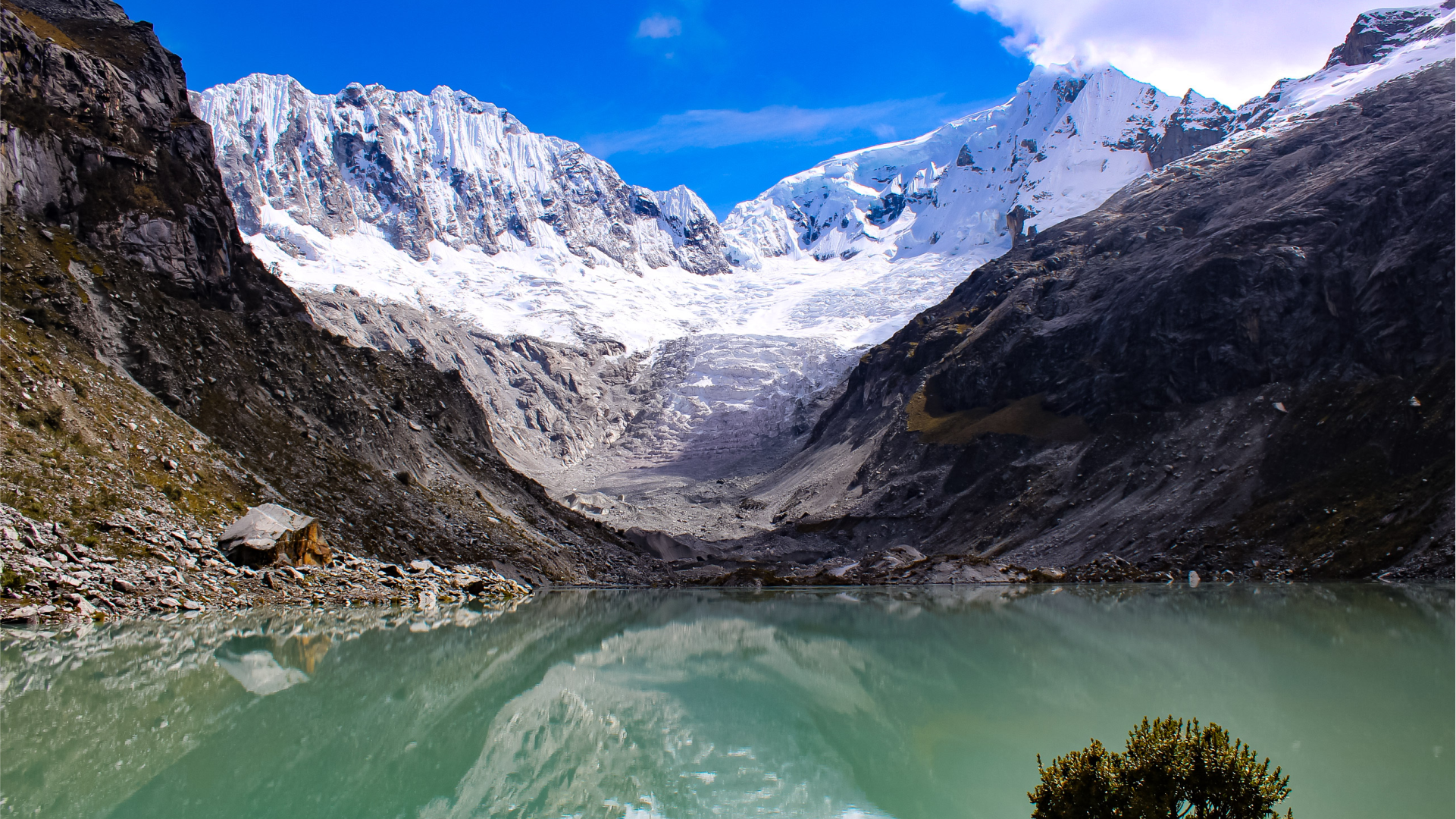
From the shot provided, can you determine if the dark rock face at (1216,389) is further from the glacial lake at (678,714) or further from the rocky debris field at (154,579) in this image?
the rocky debris field at (154,579)

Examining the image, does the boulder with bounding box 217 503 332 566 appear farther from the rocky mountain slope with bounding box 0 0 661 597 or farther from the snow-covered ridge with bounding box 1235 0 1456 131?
the snow-covered ridge with bounding box 1235 0 1456 131

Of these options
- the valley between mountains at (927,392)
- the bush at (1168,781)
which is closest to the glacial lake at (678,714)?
the bush at (1168,781)

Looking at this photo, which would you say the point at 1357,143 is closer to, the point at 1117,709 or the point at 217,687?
the point at 1117,709

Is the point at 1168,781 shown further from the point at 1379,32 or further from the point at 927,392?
the point at 1379,32

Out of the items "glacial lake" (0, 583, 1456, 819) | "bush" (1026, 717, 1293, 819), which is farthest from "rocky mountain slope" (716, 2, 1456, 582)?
"bush" (1026, 717, 1293, 819)

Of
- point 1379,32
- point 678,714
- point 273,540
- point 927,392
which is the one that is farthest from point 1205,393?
point 1379,32
